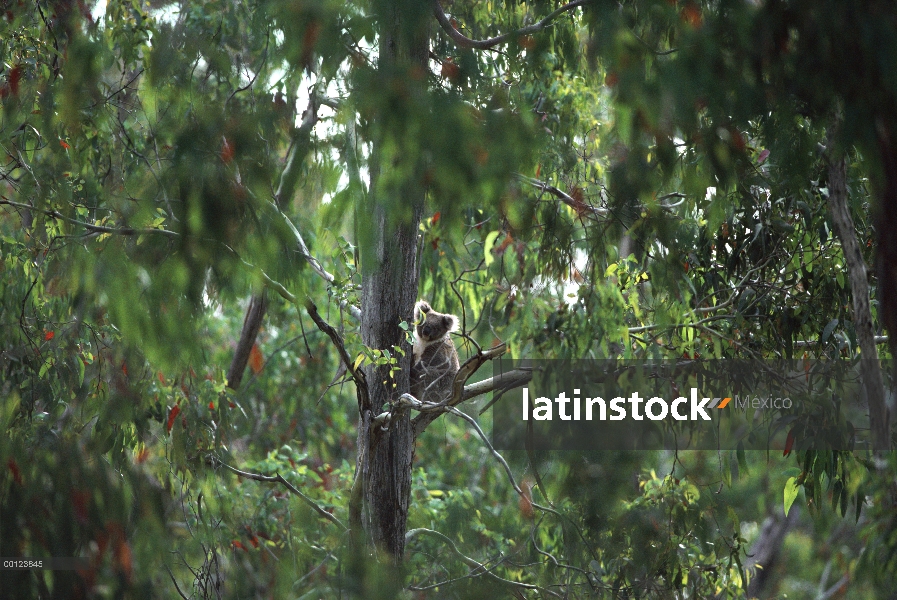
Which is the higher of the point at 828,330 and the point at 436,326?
the point at 436,326

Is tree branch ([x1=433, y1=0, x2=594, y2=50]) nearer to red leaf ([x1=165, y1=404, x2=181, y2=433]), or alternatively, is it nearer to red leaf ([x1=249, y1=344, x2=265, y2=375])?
red leaf ([x1=165, y1=404, x2=181, y2=433])

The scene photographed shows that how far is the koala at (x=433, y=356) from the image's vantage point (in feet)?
18.5

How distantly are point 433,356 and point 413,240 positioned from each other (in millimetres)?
1855

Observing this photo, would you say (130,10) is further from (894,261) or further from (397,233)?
(894,261)

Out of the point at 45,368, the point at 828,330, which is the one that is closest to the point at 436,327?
the point at 45,368

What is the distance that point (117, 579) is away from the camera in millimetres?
2943

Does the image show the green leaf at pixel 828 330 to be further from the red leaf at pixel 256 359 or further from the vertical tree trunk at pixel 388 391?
the red leaf at pixel 256 359

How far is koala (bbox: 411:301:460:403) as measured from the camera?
5.64m

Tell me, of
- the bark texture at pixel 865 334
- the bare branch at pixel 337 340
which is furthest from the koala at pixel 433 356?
the bark texture at pixel 865 334

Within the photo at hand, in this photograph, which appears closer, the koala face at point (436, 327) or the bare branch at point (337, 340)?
the bare branch at point (337, 340)

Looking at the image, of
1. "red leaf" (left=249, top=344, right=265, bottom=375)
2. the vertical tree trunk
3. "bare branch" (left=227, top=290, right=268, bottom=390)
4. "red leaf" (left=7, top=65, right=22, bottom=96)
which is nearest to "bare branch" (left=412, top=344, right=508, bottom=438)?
the vertical tree trunk

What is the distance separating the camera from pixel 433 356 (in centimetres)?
594

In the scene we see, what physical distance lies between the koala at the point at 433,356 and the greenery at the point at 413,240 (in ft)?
0.82

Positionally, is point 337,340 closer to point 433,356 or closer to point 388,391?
point 388,391
